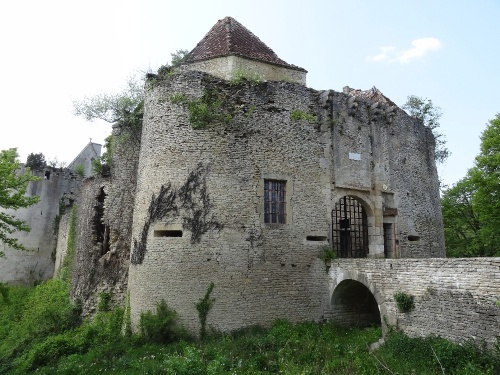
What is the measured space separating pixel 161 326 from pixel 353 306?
5.96 metres

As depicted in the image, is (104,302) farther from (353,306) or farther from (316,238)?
(353,306)

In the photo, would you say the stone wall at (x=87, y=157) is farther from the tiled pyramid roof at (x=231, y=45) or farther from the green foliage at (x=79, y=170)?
the tiled pyramid roof at (x=231, y=45)

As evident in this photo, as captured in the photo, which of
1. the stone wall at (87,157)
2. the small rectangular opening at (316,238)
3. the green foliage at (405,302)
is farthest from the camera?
the stone wall at (87,157)

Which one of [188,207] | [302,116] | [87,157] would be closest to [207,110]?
[188,207]

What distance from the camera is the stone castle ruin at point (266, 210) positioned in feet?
34.4

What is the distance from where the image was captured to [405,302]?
8.83m

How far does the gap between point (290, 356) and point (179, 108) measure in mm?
7707

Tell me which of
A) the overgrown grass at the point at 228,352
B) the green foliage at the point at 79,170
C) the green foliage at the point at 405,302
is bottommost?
the overgrown grass at the point at 228,352

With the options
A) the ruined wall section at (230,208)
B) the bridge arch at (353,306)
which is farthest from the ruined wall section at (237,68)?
the bridge arch at (353,306)

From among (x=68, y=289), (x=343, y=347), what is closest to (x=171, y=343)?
(x=343, y=347)

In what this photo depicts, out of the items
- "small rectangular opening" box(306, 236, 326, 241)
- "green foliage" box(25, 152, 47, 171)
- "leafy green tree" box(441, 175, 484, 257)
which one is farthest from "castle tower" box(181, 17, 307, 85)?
"green foliage" box(25, 152, 47, 171)

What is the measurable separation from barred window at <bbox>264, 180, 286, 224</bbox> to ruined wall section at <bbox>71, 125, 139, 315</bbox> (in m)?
6.12

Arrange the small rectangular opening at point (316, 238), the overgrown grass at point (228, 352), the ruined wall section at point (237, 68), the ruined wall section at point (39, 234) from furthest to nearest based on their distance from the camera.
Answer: the ruined wall section at point (39, 234) → the ruined wall section at point (237, 68) → the small rectangular opening at point (316, 238) → the overgrown grass at point (228, 352)

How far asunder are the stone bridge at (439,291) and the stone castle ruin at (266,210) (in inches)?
1.3
